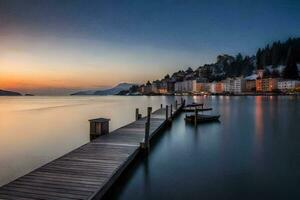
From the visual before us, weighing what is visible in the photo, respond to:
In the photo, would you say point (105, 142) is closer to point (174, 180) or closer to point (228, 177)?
point (174, 180)

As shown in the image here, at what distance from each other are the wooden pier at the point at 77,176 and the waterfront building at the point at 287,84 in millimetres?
171141

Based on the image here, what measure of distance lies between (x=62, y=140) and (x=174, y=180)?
14478 millimetres

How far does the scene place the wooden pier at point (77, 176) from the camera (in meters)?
7.25

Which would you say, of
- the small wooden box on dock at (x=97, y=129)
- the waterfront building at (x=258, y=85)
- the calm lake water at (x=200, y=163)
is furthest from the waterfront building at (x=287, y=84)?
the small wooden box on dock at (x=97, y=129)

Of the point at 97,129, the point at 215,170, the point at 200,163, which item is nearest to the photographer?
the point at 215,170

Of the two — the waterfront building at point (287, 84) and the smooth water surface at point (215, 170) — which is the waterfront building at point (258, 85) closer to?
the waterfront building at point (287, 84)

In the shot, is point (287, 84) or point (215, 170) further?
point (287, 84)

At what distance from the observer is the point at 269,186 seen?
412 inches

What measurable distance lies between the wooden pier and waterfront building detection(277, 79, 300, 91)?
171141mm

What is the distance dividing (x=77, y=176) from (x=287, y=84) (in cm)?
17962

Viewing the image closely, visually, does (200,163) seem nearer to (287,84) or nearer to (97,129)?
(97,129)

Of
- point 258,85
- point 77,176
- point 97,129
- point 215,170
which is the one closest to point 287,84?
point 258,85

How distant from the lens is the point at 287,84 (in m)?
165

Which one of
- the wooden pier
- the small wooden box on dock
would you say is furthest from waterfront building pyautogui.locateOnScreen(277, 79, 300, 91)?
the wooden pier
